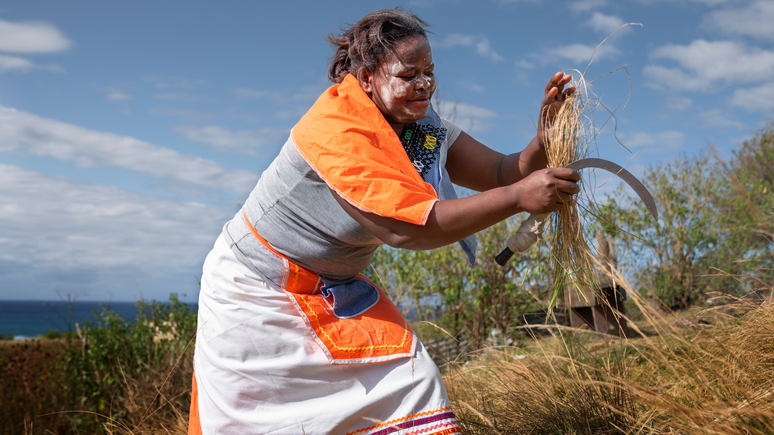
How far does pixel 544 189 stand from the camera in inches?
57.1

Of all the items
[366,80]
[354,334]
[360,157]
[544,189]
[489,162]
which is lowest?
[354,334]

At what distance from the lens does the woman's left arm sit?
2.19 m

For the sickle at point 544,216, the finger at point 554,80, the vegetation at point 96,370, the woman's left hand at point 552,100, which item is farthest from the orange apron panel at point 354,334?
the vegetation at point 96,370

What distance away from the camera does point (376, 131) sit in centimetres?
161

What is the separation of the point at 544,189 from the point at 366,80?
2.53 ft

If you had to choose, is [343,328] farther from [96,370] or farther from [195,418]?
[96,370]

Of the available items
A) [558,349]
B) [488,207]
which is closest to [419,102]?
[488,207]

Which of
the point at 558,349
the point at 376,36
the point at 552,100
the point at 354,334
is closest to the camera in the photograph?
the point at 354,334

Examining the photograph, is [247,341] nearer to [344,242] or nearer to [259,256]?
[259,256]

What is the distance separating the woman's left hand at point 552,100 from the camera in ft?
6.79

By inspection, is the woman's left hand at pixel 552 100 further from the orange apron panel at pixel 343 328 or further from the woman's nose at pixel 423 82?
the orange apron panel at pixel 343 328

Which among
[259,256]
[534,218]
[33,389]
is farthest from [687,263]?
[33,389]

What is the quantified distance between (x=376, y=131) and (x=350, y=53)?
48 centimetres

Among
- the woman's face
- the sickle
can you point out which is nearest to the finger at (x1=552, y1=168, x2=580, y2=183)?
the sickle
